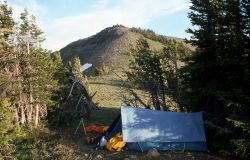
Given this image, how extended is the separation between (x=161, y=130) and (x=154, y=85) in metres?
9.01

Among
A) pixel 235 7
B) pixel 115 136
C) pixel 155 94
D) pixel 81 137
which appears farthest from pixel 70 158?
pixel 155 94

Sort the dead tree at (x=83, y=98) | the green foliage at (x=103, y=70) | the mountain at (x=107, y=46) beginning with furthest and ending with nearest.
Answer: the mountain at (x=107, y=46)
the green foliage at (x=103, y=70)
the dead tree at (x=83, y=98)

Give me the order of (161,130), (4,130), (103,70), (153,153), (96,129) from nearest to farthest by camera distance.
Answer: (4,130) < (153,153) < (161,130) < (96,129) < (103,70)

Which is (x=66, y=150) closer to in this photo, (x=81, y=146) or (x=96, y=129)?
(x=81, y=146)

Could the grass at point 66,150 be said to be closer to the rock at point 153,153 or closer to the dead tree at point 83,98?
the rock at point 153,153

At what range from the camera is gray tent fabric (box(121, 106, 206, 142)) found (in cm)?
2017

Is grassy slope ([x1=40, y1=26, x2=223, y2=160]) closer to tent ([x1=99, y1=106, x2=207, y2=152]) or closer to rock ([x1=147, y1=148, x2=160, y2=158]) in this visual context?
rock ([x1=147, y1=148, x2=160, y2=158])

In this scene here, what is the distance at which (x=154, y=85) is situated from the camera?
29344mm

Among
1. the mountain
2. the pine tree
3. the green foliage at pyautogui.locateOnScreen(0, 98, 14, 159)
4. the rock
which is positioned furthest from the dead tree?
the mountain

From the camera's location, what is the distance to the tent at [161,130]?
20.0 m

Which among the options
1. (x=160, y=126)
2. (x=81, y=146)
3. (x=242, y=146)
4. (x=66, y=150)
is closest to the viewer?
(x=242, y=146)

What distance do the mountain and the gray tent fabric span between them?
3851 cm

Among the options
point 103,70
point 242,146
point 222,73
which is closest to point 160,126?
point 222,73

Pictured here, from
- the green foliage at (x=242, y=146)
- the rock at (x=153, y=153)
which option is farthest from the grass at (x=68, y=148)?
the green foliage at (x=242, y=146)
